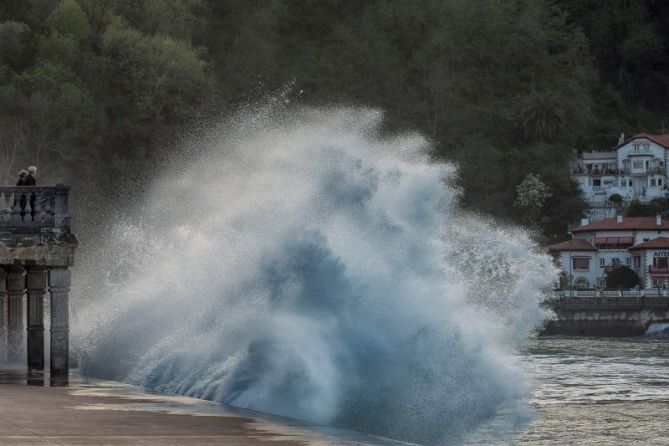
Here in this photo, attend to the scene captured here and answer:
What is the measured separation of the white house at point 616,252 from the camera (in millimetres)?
144375

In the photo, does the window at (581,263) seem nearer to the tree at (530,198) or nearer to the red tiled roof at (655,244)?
the red tiled roof at (655,244)

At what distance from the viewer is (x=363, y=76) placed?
16062 cm

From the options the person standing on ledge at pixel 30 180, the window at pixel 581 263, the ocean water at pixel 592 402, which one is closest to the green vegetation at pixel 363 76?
the window at pixel 581 263

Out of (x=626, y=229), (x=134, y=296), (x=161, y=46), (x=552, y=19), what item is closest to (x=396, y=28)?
(x=552, y=19)

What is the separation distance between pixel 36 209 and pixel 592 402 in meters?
17.4

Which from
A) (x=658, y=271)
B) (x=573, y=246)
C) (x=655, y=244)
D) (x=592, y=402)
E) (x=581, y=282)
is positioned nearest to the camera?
(x=592, y=402)

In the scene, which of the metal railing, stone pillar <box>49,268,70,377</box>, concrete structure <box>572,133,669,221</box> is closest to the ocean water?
stone pillar <box>49,268,70,377</box>

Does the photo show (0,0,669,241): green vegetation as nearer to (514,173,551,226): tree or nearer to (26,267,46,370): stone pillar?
(514,173,551,226): tree

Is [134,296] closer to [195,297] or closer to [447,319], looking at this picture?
[195,297]

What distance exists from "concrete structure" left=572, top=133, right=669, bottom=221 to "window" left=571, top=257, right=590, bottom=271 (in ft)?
56.1

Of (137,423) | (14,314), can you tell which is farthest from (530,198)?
(137,423)

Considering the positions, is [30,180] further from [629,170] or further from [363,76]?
[629,170]

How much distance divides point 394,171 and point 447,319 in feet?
17.8

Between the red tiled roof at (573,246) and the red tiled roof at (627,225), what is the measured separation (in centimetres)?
249
